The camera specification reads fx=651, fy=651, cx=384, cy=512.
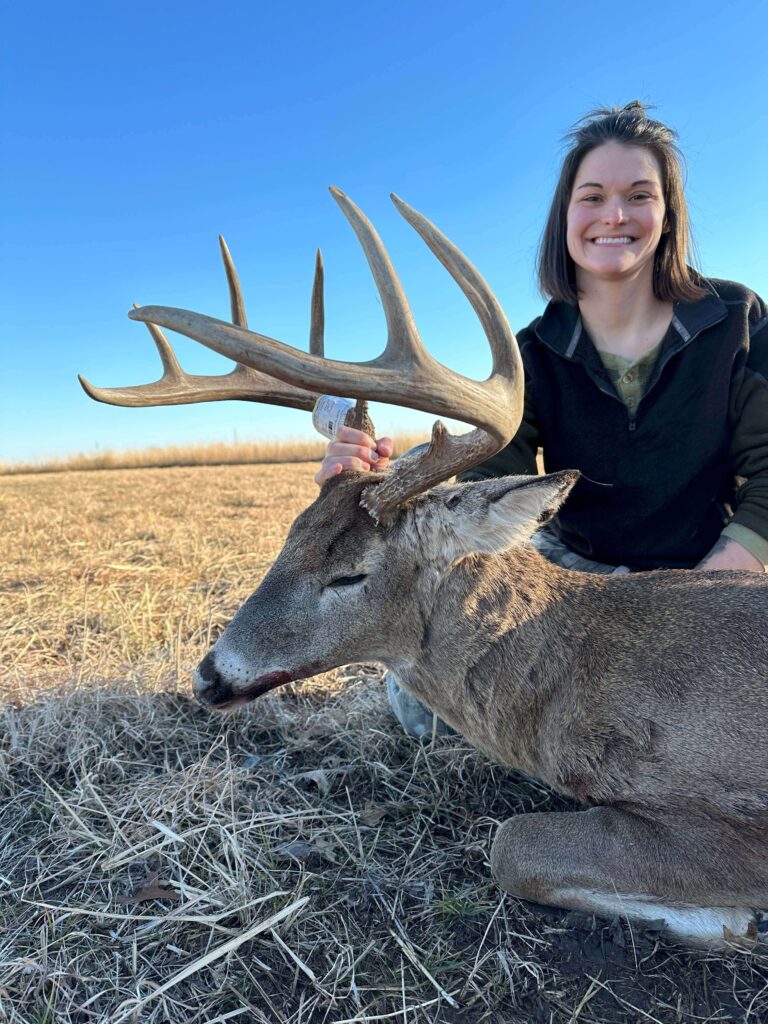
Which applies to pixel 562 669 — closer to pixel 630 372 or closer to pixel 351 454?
pixel 351 454

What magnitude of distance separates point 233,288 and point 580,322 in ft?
6.61

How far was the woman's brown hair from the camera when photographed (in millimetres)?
3635

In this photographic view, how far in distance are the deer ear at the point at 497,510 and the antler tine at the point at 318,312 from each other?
1.50 m

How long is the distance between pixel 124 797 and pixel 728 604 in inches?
106

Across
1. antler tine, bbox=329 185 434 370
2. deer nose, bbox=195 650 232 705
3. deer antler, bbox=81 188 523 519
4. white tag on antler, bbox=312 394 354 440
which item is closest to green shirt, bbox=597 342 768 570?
deer antler, bbox=81 188 523 519

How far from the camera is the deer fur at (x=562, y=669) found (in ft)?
7.16

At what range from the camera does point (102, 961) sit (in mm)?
2127

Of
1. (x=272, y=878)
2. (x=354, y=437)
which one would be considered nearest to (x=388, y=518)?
(x=354, y=437)

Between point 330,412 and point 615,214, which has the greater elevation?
point 615,214

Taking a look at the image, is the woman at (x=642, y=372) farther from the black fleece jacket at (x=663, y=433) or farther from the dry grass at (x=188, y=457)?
the dry grass at (x=188, y=457)

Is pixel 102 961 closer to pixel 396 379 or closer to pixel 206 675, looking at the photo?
pixel 206 675

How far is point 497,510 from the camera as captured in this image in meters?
2.41

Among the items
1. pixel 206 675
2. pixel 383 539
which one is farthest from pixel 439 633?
pixel 206 675

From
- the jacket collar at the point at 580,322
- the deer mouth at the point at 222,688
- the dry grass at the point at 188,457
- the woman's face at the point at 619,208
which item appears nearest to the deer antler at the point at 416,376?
the deer mouth at the point at 222,688
